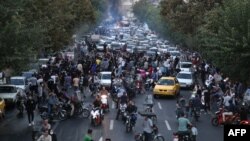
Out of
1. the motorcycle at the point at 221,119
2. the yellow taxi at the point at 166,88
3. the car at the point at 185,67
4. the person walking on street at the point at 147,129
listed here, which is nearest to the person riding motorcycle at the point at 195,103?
the motorcycle at the point at 221,119

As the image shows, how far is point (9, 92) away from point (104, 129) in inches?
389

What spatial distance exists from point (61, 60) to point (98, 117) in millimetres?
23287

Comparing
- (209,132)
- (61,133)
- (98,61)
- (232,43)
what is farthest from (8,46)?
(98,61)

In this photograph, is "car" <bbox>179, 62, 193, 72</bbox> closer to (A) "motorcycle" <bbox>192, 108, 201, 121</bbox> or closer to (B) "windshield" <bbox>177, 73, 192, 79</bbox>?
(B) "windshield" <bbox>177, 73, 192, 79</bbox>

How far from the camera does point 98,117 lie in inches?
1009

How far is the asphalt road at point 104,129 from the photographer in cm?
2286

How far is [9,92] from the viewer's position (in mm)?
32344

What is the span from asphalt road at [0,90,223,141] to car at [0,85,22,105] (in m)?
1.47

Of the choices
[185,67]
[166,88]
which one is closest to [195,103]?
[166,88]

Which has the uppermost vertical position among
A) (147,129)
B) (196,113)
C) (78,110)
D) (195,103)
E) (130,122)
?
(147,129)

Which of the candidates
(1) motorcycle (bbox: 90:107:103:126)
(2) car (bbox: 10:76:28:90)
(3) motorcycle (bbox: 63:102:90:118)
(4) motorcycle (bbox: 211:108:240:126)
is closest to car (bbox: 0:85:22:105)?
(2) car (bbox: 10:76:28:90)

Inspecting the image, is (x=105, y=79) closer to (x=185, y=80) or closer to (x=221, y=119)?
(x=185, y=80)

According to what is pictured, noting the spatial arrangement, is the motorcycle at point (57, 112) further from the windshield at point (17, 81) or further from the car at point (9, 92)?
the windshield at point (17, 81)

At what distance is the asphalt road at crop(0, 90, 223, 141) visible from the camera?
22.9m
